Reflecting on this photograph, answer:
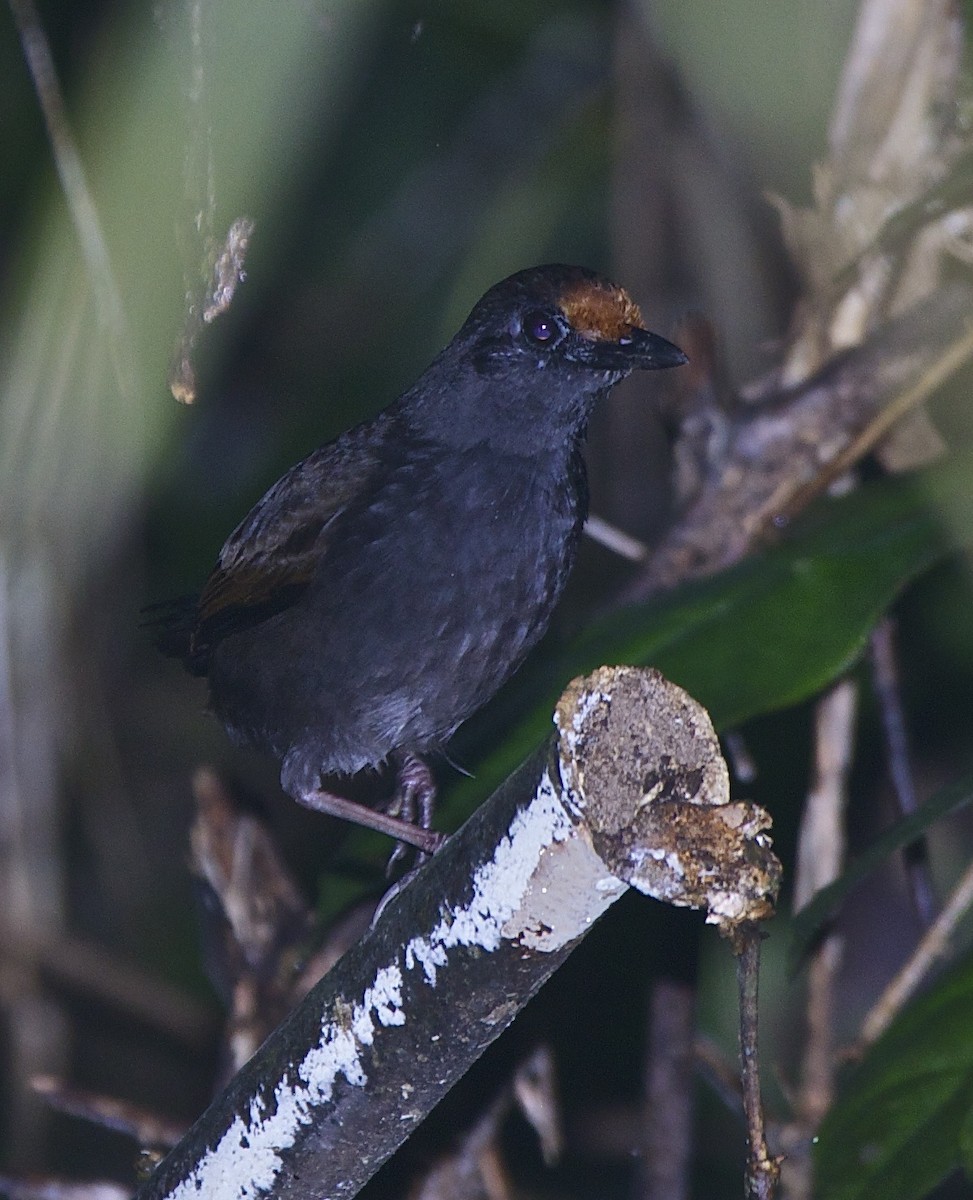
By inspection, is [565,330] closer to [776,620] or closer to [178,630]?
[776,620]

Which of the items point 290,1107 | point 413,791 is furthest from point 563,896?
point 413,791

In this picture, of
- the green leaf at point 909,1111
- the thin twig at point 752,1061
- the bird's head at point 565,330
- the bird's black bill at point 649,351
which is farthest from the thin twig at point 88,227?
the green leaf at point 909,1111

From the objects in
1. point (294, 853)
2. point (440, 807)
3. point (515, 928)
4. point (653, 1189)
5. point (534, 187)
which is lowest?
point (294, 853)

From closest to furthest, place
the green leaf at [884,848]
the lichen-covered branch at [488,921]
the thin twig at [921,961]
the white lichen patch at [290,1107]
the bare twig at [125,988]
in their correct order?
1. the lichen-covered branch at [488,921]
2. the white lichen patch at [290,1107]
3. the green leaf at [884,848]
4. the thin twig at [921,961]
5. the bare twig at [125,988]

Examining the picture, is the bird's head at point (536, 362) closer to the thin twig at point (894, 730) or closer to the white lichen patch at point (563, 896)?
the thin twig at point (894, 730)

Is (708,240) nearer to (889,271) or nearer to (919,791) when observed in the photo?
(889,271)

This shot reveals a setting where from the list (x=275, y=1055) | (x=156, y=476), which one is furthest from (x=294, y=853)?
(x=275, y=1055)
